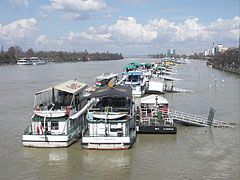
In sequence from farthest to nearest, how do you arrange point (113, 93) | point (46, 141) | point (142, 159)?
point (113, 93) < point (46, 141) < point (142, 159)

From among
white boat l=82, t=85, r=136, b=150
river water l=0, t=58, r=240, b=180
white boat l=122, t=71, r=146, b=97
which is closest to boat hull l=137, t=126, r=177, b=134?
river water l=0, t=58, r=240, b=180

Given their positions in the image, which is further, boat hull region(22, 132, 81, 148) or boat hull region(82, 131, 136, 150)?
boat hull region(22, 132, 81, 148)

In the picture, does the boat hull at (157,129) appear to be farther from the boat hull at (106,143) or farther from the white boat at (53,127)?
the white boat at (53,127)

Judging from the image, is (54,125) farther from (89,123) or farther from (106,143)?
(106,143)

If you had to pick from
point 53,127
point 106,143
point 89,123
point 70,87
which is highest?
point 70,87

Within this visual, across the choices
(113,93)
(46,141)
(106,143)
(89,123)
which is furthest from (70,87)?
(106,143)

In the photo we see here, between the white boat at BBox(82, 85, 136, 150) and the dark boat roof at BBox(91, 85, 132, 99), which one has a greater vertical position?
the dark boat roof at BBox(91, 85, 132, 99)

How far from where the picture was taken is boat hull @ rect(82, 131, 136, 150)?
13.2 metres

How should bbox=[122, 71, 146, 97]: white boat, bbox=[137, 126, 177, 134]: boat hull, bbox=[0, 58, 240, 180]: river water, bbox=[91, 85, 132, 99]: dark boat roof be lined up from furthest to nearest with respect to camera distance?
bbox=[122, 71, 146, 97]: white boat → bbox=[137, 126, 177, 134]: boat hull → bbox=[91, 85, 132, 99]: dark boat roof → bbox=[0, 58, 240, 180]: river water

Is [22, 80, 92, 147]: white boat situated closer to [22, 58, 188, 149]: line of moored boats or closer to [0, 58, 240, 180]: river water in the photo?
[22, 58, 188, 149]: line of moored boats

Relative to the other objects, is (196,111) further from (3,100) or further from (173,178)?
(3,100)

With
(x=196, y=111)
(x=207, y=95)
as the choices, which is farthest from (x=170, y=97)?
(x=196, y=111)

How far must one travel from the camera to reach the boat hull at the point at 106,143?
13.2 metres

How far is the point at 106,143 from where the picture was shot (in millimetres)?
13211
